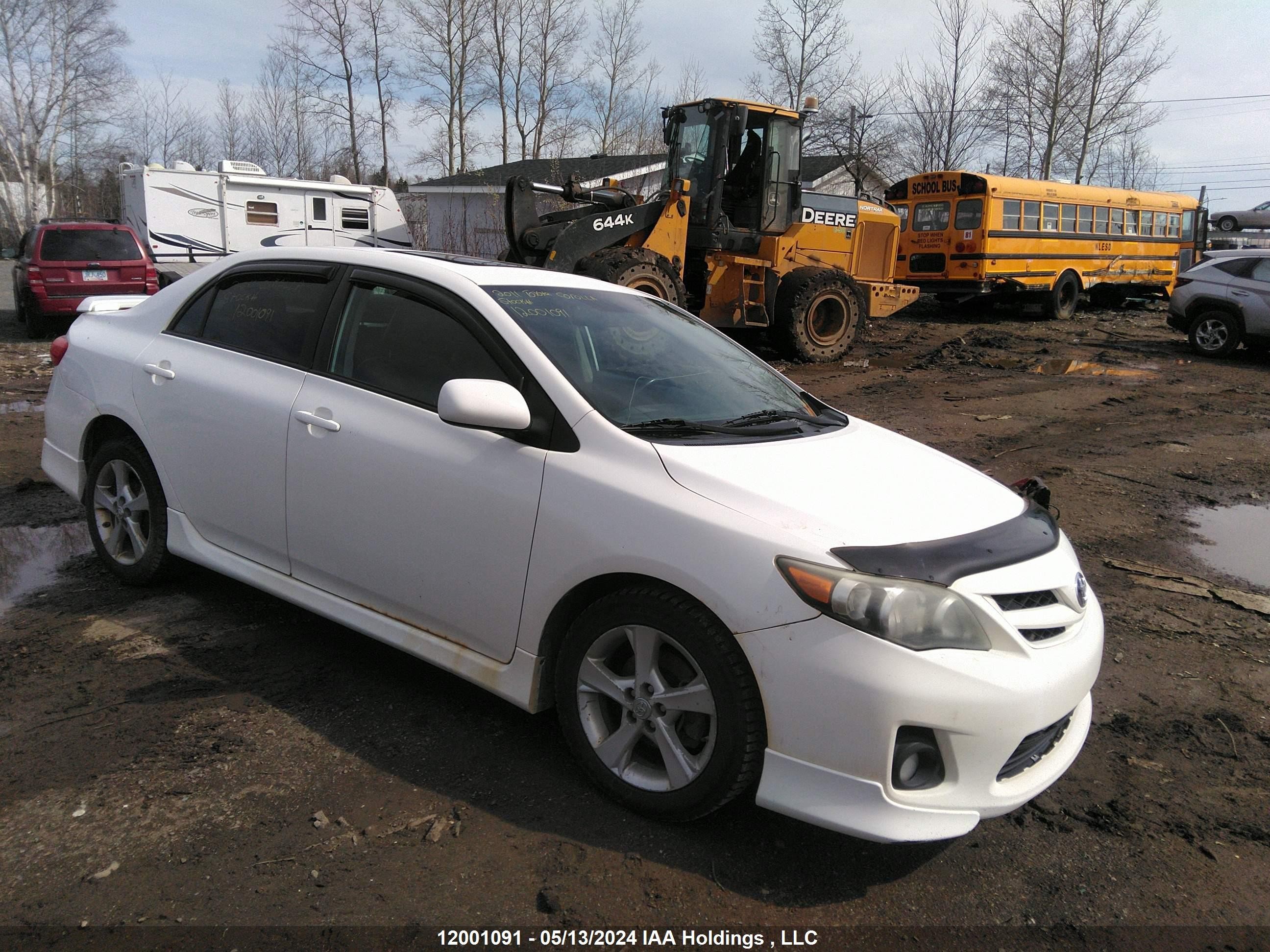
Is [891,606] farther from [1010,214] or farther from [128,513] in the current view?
[1010,214]

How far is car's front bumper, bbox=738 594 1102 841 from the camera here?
2441 millimetres

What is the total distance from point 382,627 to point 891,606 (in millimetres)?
1861

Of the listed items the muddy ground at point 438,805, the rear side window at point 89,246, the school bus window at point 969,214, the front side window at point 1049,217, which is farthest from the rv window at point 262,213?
the muddy ground at point 438,805

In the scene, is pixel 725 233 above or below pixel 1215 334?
above

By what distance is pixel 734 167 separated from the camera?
43.0 ft

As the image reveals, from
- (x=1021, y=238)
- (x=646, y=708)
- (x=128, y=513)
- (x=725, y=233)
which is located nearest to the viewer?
(x=646, y=708)

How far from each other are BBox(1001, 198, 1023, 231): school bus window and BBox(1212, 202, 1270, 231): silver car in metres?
27.4

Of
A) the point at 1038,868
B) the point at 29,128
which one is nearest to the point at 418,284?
the point at 1038,868

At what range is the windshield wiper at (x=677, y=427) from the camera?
3.09 m

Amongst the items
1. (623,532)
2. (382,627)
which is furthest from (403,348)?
(623,532)

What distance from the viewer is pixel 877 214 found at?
15.5m

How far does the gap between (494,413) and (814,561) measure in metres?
1.12

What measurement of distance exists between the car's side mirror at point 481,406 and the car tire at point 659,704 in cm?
65

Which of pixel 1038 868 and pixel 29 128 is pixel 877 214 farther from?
pixel 29 128
